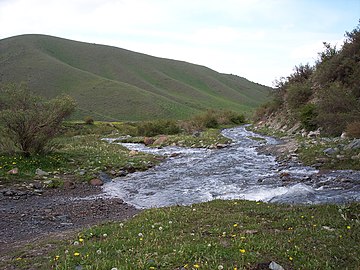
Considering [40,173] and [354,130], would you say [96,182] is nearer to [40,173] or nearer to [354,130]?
[40,173]

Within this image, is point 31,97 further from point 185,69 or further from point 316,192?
point 185,69

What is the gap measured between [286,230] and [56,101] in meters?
18.6

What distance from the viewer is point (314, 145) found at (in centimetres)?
2309

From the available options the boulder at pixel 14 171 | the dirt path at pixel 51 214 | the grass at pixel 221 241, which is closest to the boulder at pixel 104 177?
the dirt path at pixel 51 214

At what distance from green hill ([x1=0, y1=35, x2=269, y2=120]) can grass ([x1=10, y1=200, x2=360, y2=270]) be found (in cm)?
8506

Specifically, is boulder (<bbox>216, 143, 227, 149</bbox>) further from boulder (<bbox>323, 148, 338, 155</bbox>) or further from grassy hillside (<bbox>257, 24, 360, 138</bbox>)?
boulder (<bbox>323, 148, 338, 155</bbox>)

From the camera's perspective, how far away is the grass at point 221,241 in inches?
263

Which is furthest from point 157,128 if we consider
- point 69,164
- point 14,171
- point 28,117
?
point 14,171

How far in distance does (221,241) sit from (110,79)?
459 feet

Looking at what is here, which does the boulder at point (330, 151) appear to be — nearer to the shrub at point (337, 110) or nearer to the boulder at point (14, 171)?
the shrub at point (337, 110)

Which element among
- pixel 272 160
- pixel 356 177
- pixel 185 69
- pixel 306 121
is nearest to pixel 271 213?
pixel 356 177

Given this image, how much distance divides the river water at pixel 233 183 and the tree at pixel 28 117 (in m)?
6.25

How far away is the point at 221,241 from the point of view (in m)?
7.91

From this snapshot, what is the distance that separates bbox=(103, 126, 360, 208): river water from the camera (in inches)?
525
